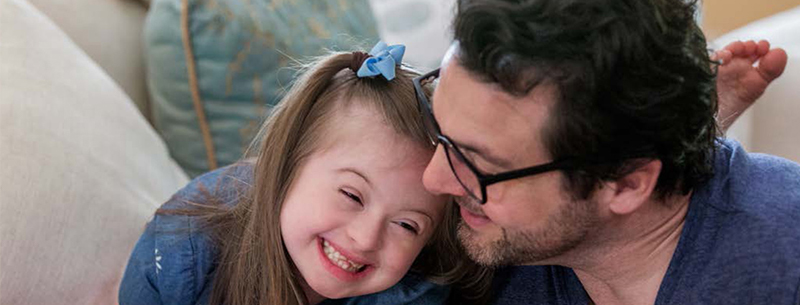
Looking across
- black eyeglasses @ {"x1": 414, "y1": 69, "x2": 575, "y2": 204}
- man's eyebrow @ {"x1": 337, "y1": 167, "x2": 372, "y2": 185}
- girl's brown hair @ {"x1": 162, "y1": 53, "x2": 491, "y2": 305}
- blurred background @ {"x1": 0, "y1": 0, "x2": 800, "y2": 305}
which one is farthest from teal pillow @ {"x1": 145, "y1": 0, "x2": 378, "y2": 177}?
black eyeglasses @ {"x1": 414, "y1": 69, "x2": 575, "y2": 204}

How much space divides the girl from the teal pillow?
0.40m

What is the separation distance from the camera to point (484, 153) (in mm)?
1016

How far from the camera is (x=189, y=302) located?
129cm

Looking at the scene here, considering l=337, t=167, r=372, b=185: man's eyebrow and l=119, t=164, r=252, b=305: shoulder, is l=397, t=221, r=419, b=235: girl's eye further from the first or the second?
l=119, t=164, r=252, b=305: shoulder

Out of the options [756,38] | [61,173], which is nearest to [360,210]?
[61,173]

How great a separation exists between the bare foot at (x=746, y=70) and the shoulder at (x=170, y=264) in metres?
0.81

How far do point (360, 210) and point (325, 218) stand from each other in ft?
0.15

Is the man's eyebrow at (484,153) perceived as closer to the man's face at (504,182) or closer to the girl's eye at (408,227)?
the man's face at (504,182)

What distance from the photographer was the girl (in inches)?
45.2

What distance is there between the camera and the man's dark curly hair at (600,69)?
943 mm

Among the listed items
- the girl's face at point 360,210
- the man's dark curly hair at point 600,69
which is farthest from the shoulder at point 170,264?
the man's dark curly hair at point 600,69

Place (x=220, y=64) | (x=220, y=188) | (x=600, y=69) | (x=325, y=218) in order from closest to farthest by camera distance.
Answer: (x=600, y=69), (x=325, y=218), (x=220, y=188), (x=220, y=64)

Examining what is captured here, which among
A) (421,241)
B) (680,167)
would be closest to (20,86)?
(421,241)

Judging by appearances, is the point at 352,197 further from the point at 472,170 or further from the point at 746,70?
the point at 746,70
